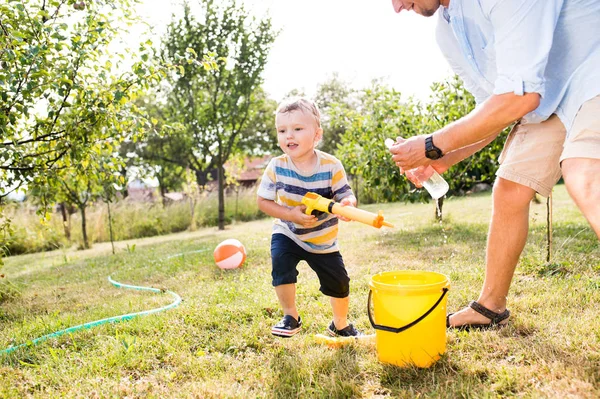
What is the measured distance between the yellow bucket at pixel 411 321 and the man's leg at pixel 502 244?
50 cm

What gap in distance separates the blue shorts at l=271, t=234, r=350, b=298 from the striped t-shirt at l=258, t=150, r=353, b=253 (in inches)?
1.5

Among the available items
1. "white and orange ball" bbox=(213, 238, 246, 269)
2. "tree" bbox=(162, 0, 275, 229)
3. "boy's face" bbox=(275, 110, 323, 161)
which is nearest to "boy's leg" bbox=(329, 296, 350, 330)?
"boy's face" bbox=(275, 110, 323, 161)

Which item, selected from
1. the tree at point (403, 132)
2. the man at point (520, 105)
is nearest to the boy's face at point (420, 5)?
the man at point (520, 105)

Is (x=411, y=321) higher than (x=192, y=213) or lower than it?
higher

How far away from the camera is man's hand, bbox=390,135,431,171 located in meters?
2.13

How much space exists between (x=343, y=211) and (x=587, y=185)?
100cm

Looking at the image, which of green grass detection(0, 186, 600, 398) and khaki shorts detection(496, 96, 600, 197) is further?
khaki shorts detection(496, 96, 600, 197)

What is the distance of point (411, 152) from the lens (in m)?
2.17

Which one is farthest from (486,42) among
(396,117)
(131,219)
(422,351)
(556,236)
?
(131,219)

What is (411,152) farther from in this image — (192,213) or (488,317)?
(192,213)

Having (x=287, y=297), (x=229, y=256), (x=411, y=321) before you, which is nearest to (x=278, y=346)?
(x=287, y=297)

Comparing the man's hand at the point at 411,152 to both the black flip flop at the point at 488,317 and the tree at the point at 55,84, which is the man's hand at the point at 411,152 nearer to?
the black flip flop at the point at 488,317

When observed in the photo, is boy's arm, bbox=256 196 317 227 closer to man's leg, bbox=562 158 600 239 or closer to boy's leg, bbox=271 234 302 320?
boy's leg, bbox=271 234 302 320

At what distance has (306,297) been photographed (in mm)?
3385
